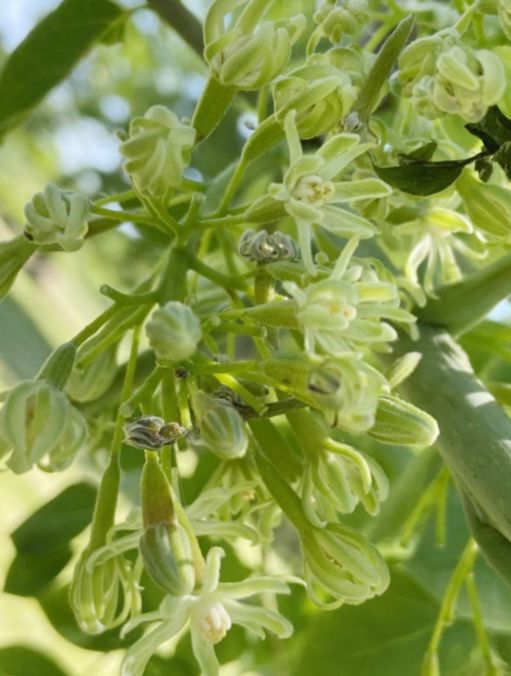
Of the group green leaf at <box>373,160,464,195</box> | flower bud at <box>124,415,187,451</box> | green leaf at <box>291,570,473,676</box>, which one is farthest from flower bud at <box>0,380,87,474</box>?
green leaf at <box>291,570,473,676</box>

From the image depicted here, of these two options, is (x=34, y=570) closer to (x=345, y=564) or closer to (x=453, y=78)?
(x=345, y=564)

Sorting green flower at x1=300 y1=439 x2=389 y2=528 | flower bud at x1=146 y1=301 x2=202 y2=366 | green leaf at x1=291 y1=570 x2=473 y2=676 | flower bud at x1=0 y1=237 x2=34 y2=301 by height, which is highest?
flower bud at x1=0 y1=237 x2=34 y2=301

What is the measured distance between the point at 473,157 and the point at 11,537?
1.83 ft

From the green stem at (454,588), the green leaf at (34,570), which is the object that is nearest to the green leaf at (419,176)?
the green stem at (454,588)

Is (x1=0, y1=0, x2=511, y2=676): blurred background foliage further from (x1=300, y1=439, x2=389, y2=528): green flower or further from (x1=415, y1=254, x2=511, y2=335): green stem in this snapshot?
(x1=300, y1=439, x2=389, y2=528): green flower

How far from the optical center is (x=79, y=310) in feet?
6.96

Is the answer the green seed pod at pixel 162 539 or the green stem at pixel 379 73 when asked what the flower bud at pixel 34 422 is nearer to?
the green seed pod at pixel 162 539

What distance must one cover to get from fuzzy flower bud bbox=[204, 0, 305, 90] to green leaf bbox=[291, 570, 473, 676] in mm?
579

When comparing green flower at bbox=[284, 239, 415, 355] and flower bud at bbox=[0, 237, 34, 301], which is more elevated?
flower bud at bbox=[0, 237, 34, 301]

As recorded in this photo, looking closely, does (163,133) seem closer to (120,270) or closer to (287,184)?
(287,184)

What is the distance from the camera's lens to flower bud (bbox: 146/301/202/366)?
611mm

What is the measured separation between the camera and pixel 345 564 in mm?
687

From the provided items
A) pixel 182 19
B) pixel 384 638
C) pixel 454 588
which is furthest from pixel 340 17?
pixel 384 638

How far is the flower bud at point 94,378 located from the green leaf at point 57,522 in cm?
21
